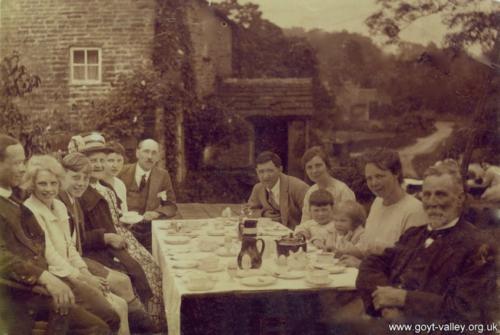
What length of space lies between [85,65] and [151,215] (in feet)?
4.14

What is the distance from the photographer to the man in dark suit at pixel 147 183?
4848mm

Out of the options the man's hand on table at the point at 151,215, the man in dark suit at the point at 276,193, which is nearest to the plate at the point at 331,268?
the man in dark suit at the point at 276,193

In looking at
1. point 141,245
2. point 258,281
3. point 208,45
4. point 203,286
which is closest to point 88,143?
point 141,245

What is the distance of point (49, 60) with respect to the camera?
4684 millimetres

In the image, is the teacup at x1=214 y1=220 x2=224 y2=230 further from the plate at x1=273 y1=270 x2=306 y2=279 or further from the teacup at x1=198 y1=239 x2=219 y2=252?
the plate at x1=273 y1=270 x2=306 y2=279

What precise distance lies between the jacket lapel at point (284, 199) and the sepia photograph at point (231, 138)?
0.01 metres

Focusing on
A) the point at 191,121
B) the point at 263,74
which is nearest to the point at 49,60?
the point at 191,121

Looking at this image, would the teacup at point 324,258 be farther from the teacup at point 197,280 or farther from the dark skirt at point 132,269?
the dark skirt at point 132,269

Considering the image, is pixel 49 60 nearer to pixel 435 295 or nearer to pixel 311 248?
pixel 311 248

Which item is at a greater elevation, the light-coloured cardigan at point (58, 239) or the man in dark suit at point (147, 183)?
the man in dark suit at point (147, 183)

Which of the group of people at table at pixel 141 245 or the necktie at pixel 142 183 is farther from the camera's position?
the necktie at pixel 142 183

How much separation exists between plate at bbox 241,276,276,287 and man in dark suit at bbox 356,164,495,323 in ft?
1.98

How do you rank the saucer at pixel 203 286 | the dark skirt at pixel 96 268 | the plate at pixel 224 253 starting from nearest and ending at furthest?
the saucer at pixel 203 286 → the plate at pixel 224 253 → the dark skirt at pixel 96 268

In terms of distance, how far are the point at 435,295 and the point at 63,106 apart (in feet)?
9.80
